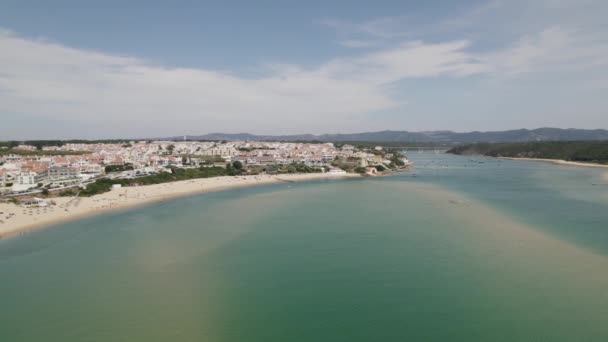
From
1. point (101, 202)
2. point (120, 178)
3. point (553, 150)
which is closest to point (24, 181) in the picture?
point (120, 178)

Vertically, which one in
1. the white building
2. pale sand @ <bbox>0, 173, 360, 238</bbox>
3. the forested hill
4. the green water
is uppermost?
the forested hill

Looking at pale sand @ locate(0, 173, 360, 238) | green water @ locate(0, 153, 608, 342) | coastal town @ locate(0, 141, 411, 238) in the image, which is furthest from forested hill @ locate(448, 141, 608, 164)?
pale sand @ locate(0, 173, 360, 238)

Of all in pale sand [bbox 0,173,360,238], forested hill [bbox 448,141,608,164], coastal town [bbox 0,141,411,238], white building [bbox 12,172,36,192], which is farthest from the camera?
forested hill [bbox 448,141,608,164]

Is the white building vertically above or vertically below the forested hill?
below

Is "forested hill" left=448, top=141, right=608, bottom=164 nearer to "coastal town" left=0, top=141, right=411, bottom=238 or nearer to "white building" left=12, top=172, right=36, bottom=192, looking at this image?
"coastal town" left=0, top=141, right=411, bottom=238

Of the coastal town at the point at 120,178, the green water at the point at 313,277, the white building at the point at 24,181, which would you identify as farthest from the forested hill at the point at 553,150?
the white building at the point at 24,181

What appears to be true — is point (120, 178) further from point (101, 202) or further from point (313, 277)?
point (313, 277)
